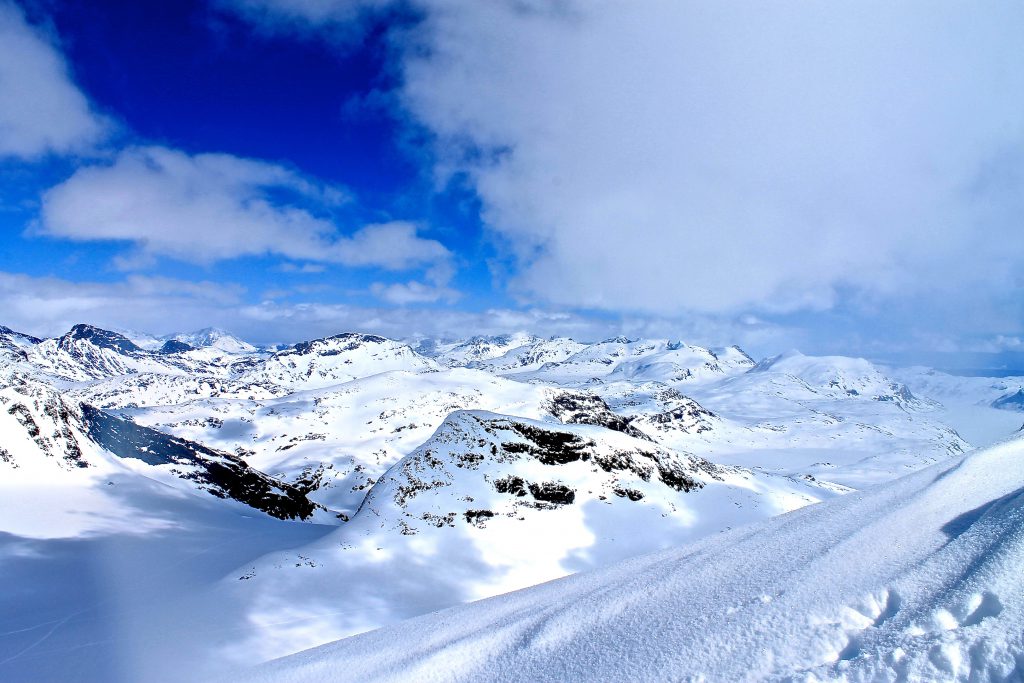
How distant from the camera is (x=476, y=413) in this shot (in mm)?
49375

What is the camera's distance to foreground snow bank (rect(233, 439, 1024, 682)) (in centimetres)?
440

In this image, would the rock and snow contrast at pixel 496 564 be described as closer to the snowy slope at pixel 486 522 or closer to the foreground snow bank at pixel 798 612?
the foreground snow bank at pixel 798 612

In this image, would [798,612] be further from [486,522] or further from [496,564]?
[486,522]

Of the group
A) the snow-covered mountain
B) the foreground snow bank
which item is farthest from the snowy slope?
the snow-covered mountain

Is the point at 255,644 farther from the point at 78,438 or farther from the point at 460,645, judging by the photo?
the point at 78,438

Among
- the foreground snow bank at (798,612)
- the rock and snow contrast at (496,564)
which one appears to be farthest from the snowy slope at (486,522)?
the foreground snow bank at (798,612)

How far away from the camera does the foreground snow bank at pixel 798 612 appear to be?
440cm

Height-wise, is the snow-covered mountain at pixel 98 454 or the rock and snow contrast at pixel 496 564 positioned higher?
the snow-covered mountain at pixel 98 454

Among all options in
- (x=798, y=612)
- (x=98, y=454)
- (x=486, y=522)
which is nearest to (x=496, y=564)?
(x=486, y=522)

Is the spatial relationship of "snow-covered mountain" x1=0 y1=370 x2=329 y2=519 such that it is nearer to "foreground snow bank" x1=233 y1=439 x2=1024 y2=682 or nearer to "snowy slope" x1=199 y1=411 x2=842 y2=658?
"snowy slope" x1=199 y1=411 x2=842 y2=658

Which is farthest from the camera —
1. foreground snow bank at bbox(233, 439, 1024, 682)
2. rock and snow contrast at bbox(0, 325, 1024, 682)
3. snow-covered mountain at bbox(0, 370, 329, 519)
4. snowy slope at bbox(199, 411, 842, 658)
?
snow-covered mountain at bbox(0, 370, 329, 519)

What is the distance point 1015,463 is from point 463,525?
32.0m

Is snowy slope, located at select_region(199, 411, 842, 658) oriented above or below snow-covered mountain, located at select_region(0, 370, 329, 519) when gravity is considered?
below

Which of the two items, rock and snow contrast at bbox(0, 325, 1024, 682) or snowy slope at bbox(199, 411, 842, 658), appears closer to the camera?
rock and snow contrast at bbox(0, 325, 1024, 682)
